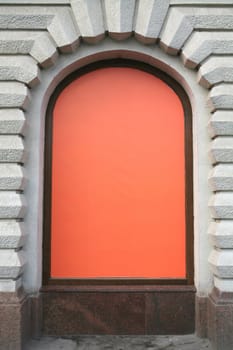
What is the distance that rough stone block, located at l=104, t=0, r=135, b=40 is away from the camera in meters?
5.27

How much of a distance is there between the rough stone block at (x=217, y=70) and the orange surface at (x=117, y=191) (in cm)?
75

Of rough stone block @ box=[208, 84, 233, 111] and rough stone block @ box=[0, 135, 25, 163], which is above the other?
rough stone block @ box=[208, 84, 233, 111]

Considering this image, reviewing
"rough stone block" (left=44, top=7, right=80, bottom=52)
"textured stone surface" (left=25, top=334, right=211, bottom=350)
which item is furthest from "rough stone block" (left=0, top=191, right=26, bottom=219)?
"rough stone block" (left=44, top=7, right=80, bottom=52)

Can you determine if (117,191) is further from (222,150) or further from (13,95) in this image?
(13,95)

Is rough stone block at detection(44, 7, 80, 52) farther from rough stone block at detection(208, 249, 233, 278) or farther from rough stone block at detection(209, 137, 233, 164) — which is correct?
rough stone block at detection(208, 249, 233, 278)

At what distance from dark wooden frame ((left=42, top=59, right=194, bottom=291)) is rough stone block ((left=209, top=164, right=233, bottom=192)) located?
59 cm

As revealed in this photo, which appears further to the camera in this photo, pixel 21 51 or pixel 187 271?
pixel 187 271

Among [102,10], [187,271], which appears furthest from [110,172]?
[102,10]

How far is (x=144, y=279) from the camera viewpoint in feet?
18.2

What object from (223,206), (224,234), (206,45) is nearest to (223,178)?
(223,206)

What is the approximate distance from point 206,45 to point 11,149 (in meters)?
2.93

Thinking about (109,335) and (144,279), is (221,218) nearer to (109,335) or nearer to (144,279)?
(144,279)

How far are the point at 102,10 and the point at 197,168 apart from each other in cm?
253

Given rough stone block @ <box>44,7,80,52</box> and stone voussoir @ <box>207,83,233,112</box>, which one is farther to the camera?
rough stone block @ <box>44,7,80,52</box>
